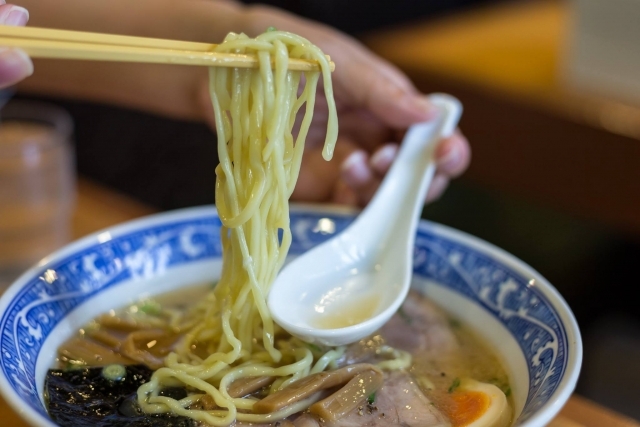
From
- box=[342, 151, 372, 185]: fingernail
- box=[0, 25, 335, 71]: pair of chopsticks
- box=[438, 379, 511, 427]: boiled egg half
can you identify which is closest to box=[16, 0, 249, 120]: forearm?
box=[342, 151, 372, 185]: fingernail

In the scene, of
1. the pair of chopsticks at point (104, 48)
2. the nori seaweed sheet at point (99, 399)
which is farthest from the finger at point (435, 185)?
the nori seaweed sheet at point (99, 399)

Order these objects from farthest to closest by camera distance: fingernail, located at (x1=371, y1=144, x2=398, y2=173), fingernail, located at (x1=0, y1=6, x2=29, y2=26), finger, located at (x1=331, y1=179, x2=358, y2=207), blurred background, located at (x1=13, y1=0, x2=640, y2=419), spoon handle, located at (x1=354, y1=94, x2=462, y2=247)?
1. blurred background, located at (x1=13, y1=0, x2=640, y2=419)
2. finger, located at (x1=331, y1=179, x2=358, y2=207)
3. fingernail, located at (x1=371, y1=144, x2=398, y2=173)
4. spoon handle, located at (x1=354, y1=94, x2=462, y2=247)
5. fingernail, located at (x1=0, y1=6, x2=29, y2=26)

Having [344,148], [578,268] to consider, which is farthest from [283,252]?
[578,268]

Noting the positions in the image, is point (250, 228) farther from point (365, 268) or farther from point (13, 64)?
point (13, 64)

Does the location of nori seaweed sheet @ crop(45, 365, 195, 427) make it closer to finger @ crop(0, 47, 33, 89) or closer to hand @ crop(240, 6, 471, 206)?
finger @ crop(0, 47, 33, 89)

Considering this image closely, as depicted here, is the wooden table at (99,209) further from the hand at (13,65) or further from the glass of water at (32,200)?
the hand at (13,65)

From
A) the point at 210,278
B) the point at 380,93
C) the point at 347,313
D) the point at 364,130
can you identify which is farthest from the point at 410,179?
the point at 210,278

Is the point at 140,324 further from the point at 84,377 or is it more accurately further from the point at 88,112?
the point at 88,112
